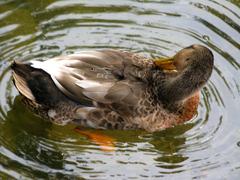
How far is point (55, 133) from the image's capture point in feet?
23.9

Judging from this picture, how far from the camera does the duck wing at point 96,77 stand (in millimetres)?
7098

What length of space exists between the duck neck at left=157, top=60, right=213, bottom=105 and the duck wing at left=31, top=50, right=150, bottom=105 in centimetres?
26

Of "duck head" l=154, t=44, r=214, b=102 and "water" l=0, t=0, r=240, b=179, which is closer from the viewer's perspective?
"water" l=0, t=0, r=240, b=179

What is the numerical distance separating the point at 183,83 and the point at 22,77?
1568 millimetres

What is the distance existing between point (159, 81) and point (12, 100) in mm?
1513

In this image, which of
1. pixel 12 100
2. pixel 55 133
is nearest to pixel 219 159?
A: pixel 55 133

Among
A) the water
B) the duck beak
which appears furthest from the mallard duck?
the water

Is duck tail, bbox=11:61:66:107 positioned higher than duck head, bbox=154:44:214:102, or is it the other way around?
duck head, bbox=154:44:214:102

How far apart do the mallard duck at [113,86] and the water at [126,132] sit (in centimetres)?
17

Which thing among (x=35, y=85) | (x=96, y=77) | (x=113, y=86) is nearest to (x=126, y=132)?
(x=113, y=86)

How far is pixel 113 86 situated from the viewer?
713cm

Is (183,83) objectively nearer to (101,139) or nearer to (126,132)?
(126,132)

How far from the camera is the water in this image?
6848 mm

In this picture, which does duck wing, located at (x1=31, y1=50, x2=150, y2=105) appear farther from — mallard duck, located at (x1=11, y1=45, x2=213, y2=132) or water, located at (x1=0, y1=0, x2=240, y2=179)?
water, located at (x1=0, y1=0, x2=240, y2=179)
